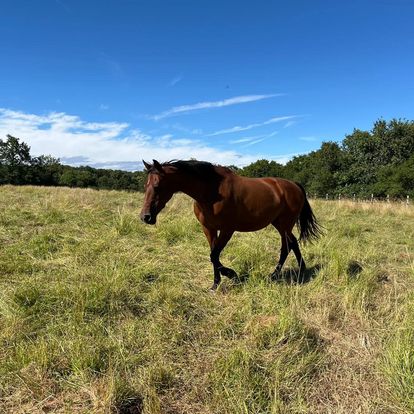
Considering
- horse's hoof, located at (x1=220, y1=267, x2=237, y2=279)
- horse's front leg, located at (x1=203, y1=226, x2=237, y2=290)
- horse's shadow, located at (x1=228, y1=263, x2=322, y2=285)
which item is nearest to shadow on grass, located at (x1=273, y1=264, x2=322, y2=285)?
horse's shadow, located at (x1=228, y1=263, x2=322, y2=285)

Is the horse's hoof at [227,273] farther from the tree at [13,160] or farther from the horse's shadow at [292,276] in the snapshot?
the tree at [13,160]

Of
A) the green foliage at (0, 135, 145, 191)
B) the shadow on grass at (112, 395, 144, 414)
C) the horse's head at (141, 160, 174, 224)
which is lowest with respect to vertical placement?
the shadow on grass at (112, 395, 144, 414)

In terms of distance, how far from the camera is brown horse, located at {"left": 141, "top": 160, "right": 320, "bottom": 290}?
14.1 ft

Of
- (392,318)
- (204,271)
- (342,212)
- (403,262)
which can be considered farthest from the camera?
(342,212)

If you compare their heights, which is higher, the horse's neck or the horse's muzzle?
the horse's neck

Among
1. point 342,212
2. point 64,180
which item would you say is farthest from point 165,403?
point 64,180

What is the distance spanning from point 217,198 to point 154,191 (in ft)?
2.86

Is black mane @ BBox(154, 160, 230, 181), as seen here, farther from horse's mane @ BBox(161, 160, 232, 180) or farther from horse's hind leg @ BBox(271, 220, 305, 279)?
horse's hind leg @ BBox(271, 220, 305, 279)

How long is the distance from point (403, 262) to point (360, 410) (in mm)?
4281

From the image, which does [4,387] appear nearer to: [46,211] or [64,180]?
[46,211]

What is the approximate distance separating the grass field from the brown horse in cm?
66

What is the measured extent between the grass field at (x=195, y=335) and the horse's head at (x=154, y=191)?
2.82ft

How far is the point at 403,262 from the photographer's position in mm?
5953

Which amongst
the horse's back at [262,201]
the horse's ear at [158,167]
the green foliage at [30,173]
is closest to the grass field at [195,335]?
the horse's back at [262,201]
